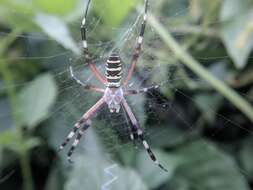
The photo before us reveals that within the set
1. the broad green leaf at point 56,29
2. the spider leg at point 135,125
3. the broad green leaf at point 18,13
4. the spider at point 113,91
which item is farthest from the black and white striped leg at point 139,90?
the broad green leaf at point 18,13

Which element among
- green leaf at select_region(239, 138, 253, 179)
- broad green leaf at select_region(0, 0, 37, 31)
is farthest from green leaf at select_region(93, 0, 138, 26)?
green leaf at select_region(239, 138, 253, 179)

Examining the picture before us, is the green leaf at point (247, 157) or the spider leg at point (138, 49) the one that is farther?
the green leaf at point (247, 157)

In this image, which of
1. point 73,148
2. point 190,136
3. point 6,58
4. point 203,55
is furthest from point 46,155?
point 203,55

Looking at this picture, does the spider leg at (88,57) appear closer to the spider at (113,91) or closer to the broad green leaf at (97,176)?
the spider at (113,91)

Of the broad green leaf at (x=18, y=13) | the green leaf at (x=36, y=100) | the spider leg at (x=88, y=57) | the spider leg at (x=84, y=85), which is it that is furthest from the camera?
the spider leg at (x=84, y=85)

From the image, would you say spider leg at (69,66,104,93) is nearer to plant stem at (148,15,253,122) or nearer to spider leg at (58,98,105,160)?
spider leg at (58,98,105,160)

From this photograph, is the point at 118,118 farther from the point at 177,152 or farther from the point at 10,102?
the point at 10,102

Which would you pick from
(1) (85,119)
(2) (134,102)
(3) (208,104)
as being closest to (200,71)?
(3) (208,104)
